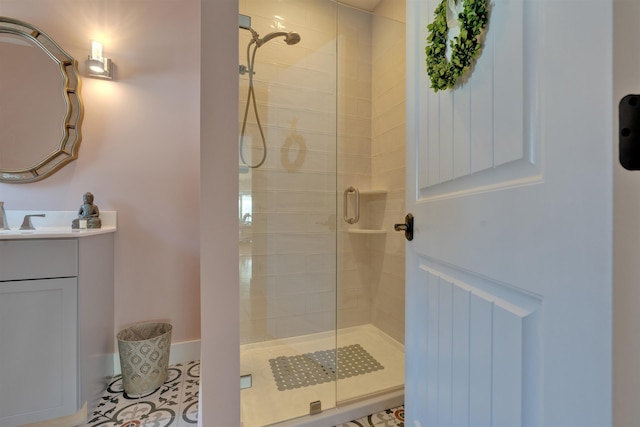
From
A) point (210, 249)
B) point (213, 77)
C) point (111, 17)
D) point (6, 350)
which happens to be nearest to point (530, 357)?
point (210, 249)

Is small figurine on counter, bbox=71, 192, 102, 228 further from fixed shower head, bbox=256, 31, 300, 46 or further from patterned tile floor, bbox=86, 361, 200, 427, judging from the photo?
fixed shower head, bbox=256, 31, 300, 46

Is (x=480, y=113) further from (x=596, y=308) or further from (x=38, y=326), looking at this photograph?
(x=38, y=326)

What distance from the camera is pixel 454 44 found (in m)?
0.59

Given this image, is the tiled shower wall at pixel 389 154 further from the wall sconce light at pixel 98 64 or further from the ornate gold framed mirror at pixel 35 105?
the ornate gold framed mirror at pixel 35 105

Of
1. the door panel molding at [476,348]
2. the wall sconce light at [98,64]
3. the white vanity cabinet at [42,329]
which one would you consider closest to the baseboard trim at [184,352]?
the white vanity cabinet at [42,329]

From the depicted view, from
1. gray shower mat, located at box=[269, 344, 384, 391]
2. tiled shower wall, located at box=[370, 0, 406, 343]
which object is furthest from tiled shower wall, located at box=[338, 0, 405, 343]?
gray shower mat, located at box=[269, 344, 384, 391]

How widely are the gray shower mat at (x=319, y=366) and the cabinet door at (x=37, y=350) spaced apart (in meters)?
0.95

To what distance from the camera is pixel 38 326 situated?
1109 millimetres

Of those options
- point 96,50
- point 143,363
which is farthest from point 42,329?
point 96,50

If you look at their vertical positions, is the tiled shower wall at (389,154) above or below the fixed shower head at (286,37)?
below

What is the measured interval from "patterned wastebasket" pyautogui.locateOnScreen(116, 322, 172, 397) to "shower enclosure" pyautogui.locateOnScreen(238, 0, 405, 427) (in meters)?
0.46

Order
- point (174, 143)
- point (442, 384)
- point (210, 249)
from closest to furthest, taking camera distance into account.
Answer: point (442, 384)
point (210, 249)
point (174, 143)

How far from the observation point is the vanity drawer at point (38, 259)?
1077 millimetres

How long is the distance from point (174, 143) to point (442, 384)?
186cm
